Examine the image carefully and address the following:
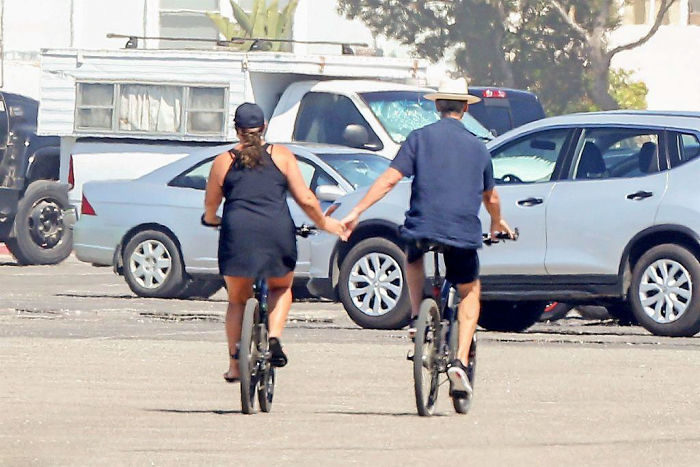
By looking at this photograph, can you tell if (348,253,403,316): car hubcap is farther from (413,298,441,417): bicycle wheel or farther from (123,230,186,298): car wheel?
(413,298,441,417): bicycle wheel

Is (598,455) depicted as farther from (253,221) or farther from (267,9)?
(267,9)

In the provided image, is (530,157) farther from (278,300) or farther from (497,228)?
(278,300)

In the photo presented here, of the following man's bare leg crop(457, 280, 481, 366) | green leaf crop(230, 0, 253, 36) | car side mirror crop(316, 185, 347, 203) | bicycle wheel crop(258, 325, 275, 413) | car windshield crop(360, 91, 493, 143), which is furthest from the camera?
green leaf crop(230, 0, 253, 36)

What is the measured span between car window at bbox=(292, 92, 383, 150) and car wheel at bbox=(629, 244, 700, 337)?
5.76 m

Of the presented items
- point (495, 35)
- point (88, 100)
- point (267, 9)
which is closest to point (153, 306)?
point (88, 100)

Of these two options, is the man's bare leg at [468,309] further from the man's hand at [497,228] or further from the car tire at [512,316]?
the car tire at [512,316]

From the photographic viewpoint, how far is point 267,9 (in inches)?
1339

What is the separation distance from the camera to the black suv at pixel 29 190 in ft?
78.3

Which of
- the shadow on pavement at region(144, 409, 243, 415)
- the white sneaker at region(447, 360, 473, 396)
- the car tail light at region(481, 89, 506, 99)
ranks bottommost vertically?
the shadow on pavement at region(144, 409, 243, 415)

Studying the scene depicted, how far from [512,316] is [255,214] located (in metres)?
5.77

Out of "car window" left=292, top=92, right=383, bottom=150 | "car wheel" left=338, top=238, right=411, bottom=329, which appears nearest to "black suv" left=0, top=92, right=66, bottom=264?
"car window" left=292, top=92, right=383, bottom=150

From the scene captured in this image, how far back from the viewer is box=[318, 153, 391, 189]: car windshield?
1836cm

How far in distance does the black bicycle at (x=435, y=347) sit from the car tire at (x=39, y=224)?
43.1 ft

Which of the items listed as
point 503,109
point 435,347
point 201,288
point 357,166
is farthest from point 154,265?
point 503,109
